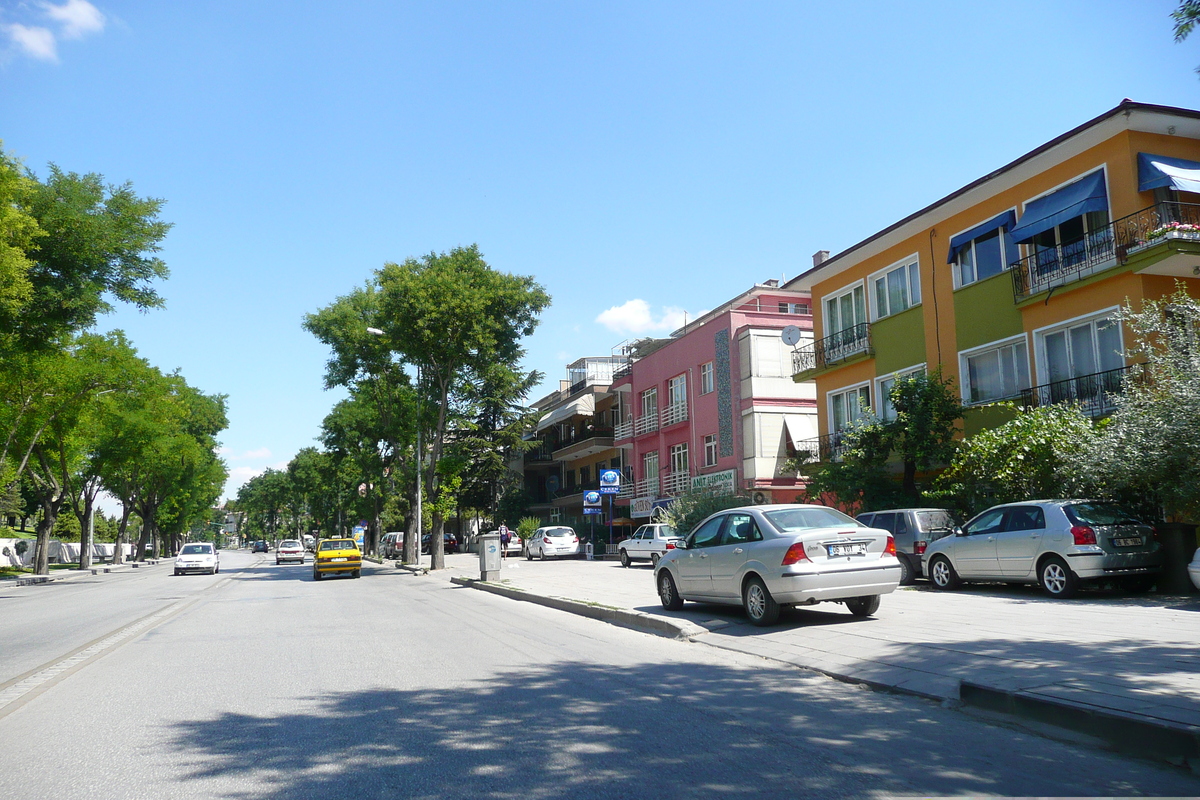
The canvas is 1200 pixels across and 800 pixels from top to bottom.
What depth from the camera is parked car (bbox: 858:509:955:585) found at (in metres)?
17.3

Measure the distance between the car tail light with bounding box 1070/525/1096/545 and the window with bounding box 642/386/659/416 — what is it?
30.1 metres

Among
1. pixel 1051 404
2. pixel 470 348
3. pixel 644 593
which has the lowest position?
pixel 644 593

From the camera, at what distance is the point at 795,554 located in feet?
34.6

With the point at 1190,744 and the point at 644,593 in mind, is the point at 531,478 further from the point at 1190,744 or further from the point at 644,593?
the point at 1190,744

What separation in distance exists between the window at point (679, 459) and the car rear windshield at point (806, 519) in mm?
28782

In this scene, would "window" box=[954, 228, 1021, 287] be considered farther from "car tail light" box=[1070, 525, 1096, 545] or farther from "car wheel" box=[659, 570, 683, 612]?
"car wheel" box=[659, 570, 683, 612]

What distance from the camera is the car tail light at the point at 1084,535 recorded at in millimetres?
13117

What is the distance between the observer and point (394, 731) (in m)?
5.99

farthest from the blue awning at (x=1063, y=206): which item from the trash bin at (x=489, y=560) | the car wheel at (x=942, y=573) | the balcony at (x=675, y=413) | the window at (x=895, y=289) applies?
the balcony at (x=675, y=413)

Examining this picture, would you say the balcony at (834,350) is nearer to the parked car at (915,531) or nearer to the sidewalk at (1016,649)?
the parked car at (915,531)

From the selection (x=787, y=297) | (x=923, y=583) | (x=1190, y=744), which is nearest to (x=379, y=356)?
(x=787, y=297)

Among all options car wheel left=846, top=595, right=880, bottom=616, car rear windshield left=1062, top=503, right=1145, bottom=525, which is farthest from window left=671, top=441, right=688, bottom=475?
car wheel left=846, top=595, right=880, bottom=616

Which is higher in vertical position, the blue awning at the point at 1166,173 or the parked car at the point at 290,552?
the blue awning at the point at 1166,173

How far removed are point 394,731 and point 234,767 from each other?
3.70ft
